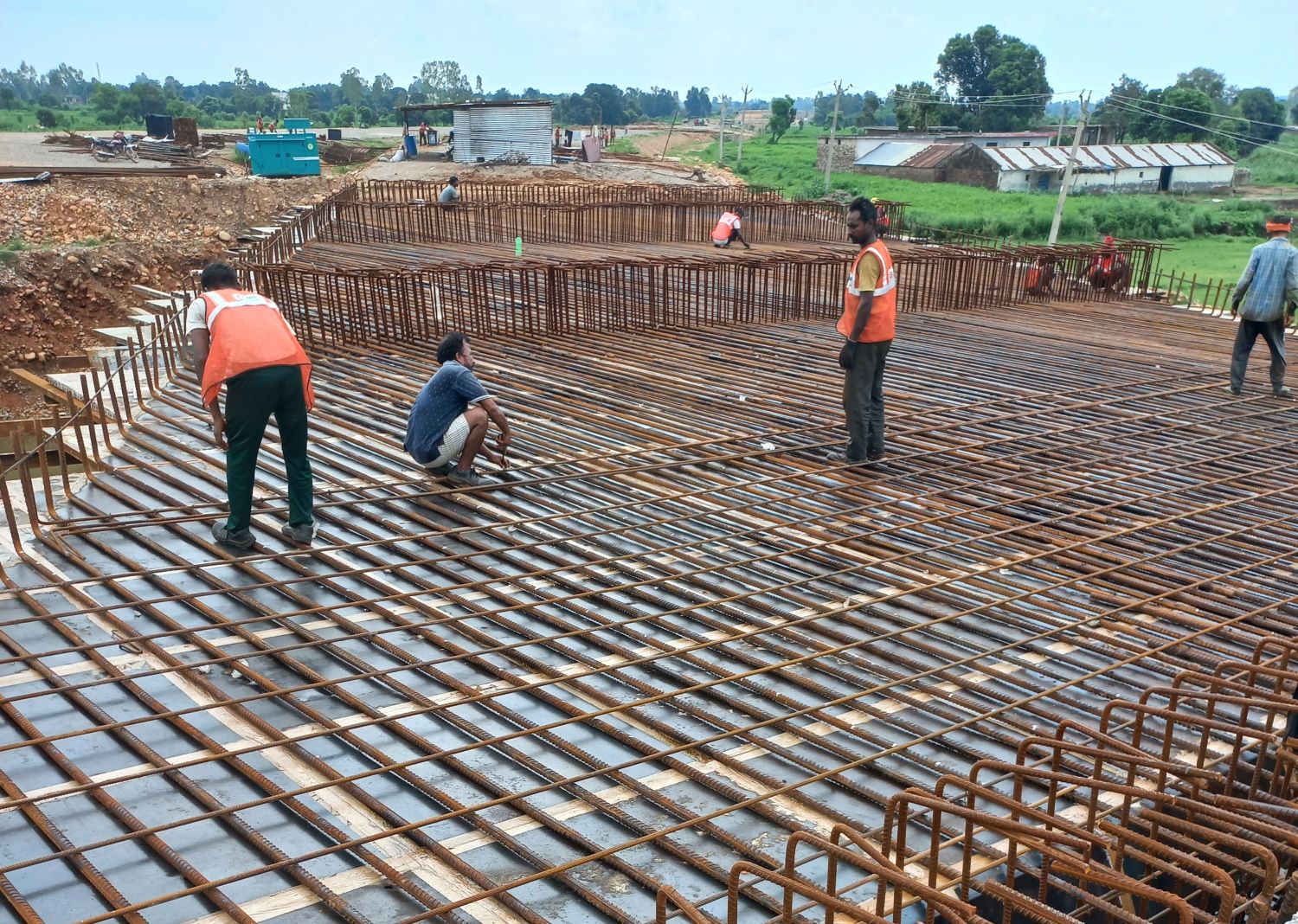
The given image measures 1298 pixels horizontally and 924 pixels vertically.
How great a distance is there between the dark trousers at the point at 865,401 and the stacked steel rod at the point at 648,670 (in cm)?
20

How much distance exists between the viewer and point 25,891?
2500mm

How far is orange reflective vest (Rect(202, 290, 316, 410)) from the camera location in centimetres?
424

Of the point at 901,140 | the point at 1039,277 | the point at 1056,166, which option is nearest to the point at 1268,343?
the point at 1039,277

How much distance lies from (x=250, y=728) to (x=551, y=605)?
134cm

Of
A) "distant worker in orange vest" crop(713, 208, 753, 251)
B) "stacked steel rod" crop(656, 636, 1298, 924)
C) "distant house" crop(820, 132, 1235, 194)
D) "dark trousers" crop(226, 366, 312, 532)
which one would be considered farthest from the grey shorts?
"distant house" crop(820, 132, 1235, 194)

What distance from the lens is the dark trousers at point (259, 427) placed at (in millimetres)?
4301

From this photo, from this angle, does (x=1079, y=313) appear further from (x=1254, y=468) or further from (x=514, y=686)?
(x=514, y=686)

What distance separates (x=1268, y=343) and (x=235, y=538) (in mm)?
7681

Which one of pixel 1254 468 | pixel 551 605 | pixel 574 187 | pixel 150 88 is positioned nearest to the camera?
pixel 551 605

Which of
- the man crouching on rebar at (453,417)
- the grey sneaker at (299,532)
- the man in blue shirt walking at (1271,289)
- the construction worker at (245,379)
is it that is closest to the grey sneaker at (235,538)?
the construction worker at (245,379)

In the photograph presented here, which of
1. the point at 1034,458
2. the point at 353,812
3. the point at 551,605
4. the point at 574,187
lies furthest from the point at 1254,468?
the point at 574,187

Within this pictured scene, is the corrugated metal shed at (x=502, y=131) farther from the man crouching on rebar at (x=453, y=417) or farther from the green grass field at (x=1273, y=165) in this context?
the green grass field at (x=1273, y=165)

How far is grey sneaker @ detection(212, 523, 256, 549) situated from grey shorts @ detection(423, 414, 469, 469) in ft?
3.76

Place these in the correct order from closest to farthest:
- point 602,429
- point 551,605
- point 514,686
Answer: point 514,686
point 551,605
point 602,429
